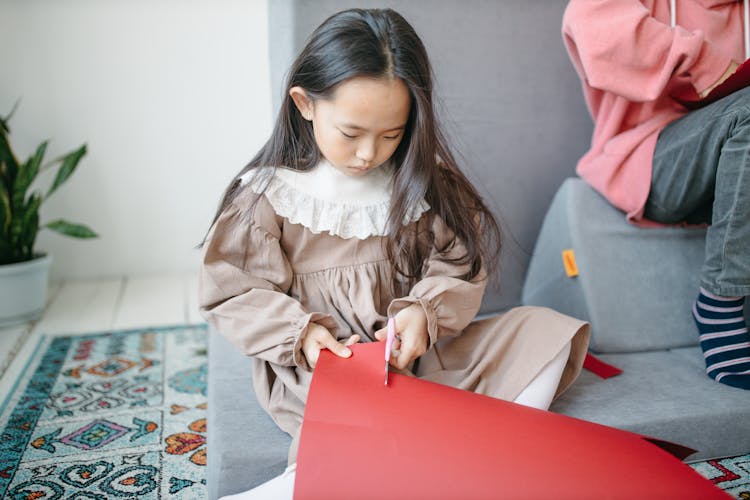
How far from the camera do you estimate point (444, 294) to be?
Answer: 953mm

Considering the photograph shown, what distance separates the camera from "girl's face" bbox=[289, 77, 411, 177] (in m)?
0.88

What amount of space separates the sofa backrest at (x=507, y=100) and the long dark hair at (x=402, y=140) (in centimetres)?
30

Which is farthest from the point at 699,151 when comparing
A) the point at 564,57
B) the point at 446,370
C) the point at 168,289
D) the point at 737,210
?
the point at 168,289

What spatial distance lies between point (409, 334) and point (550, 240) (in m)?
0.60

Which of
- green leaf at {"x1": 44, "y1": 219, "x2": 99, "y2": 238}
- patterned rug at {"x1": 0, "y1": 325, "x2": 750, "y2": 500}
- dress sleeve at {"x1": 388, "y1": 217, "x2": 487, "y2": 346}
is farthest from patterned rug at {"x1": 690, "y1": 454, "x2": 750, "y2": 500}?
green leaf at {"x1": 44, "y1": 219, "x2": 99, "y2": 238}

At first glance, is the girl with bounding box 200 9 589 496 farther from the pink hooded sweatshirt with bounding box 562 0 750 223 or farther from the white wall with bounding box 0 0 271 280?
the white wall with bounding box 0 0 271 280

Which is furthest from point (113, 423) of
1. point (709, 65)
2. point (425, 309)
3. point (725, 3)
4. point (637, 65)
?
point (725, 3)

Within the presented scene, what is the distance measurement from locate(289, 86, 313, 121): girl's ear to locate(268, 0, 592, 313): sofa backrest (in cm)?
33

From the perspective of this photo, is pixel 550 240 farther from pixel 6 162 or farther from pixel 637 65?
pixel 6 162

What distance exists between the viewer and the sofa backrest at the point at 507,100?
4.39ft

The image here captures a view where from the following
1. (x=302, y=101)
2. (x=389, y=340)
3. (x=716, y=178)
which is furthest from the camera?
(x=716, y=178)

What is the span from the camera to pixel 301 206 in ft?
3.21

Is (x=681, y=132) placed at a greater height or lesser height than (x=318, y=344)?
greater

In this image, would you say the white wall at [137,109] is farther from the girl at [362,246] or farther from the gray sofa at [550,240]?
the girl at [362,246]
